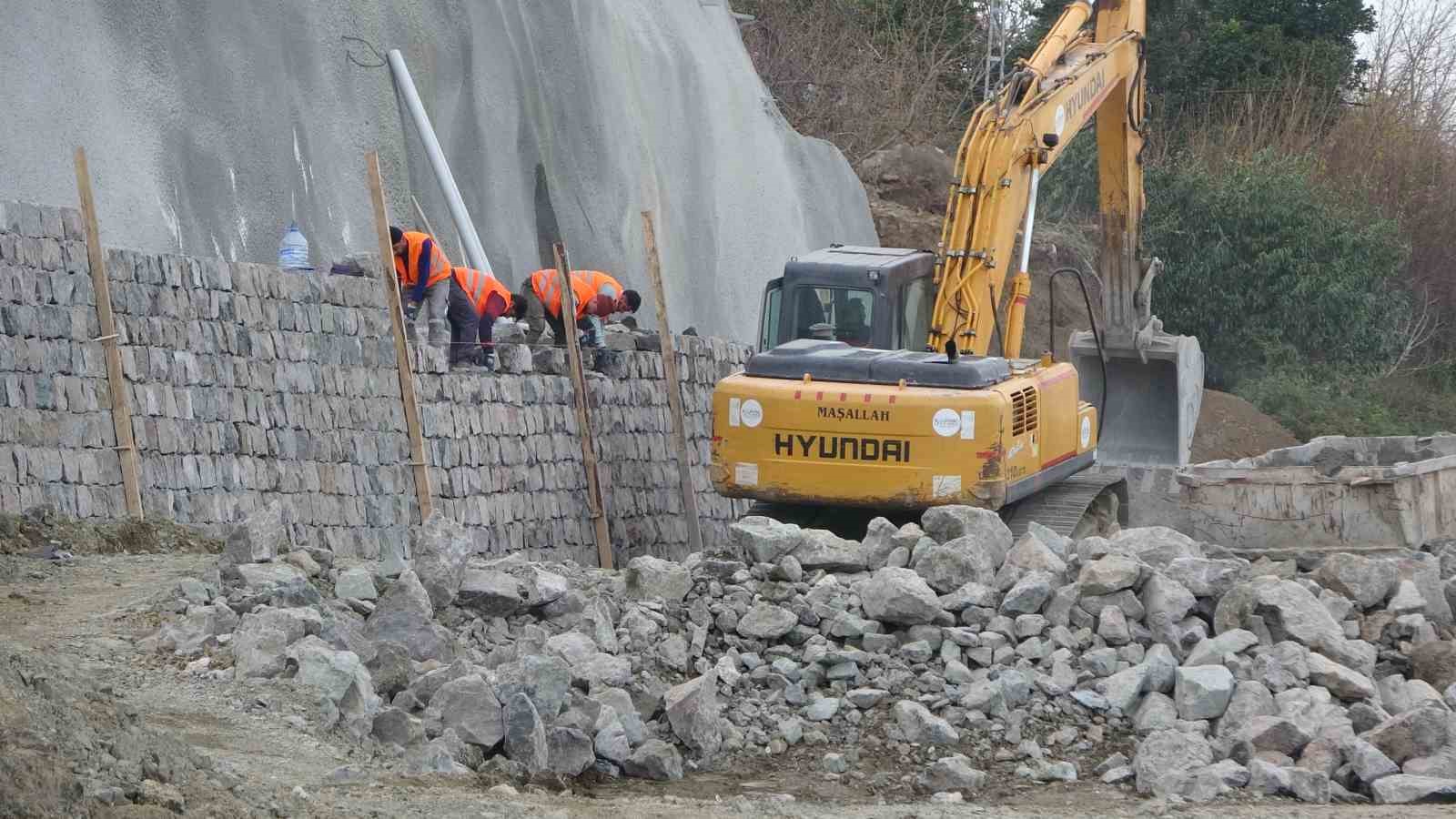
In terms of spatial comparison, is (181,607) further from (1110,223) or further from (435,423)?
(1110,223)

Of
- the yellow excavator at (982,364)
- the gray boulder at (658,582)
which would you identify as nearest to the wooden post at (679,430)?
the yellow excavator at (982,364)

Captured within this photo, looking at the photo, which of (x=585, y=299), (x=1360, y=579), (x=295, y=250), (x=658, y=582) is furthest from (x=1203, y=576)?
(x=295, y=250)

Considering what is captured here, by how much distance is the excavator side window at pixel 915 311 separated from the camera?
1245cm

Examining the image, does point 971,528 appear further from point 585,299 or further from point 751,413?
point 585,299

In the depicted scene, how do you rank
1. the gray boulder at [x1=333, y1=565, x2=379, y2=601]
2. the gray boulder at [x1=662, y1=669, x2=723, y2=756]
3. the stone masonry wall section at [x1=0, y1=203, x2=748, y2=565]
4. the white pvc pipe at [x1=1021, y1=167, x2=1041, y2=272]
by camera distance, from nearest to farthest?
the gray boulder at [x1=662, y1=669, x2=723, y2=756]
the gray boulder at [x1=333, y1=565, x2=379, y2=601]
the stone masonry wall section at [x1=0, y1=203, x2=748, y2=565]
the white pvc pipe at [x1=1021, y1=167, x2=1041, y2=272]

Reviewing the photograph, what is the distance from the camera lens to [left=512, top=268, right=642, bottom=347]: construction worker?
43.9 feet

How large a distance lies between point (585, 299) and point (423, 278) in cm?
176

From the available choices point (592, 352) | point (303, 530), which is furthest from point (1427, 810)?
point (592, 352)

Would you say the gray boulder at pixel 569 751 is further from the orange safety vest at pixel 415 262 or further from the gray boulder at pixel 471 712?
the orange safety vest at pixel 415 262

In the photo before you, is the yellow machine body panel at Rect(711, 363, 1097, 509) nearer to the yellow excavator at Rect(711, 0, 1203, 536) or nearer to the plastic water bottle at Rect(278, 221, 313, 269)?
the yellow excavator at Rect(711, 0, 1203, 536)

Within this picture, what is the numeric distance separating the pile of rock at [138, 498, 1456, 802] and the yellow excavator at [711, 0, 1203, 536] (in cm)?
151

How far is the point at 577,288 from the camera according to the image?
13500 mm

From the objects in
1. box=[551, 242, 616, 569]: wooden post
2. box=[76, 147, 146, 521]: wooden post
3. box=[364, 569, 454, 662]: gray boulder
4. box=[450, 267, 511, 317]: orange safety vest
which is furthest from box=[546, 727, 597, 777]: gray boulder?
box=[450, 267, 511, 317]: orange safety vest

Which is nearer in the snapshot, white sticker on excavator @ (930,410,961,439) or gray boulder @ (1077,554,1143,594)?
gray boulder @ (1077,554,1143,594)
